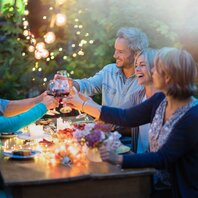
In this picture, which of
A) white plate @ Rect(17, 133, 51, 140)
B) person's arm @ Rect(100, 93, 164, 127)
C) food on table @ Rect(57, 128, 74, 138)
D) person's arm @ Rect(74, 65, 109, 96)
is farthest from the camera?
person's arm @ Rect(74, 65, 109, 96)

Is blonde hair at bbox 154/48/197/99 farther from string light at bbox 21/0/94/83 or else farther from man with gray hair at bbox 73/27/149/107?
string light at bbox 21/0/94/83

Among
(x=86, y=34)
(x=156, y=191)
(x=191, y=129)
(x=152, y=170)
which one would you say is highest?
(x=86, y=34)

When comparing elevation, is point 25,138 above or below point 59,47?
below

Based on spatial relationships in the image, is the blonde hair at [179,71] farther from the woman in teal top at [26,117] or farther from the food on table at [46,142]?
the woman in teal top at [26,117]

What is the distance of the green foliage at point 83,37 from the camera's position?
18.6 ft

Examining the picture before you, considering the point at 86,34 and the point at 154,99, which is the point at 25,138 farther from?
the point at 86,34

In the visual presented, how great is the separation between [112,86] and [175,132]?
5.33 ft

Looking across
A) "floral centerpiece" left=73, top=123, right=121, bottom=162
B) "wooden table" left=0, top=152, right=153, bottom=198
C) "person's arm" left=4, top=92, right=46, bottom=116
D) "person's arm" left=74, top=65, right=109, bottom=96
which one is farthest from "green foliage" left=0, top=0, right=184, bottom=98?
"wooden table" left=0, top=152, right=153, bottom=198

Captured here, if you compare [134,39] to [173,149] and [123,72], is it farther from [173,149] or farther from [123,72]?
[173,149]

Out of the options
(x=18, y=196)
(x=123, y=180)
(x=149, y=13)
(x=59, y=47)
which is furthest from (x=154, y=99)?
(x=59, y=47)

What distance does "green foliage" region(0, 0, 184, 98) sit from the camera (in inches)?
223

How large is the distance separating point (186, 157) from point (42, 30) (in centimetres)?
405

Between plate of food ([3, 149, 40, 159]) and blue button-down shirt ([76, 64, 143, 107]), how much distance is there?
132cm

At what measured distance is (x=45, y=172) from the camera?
2.48 metres
